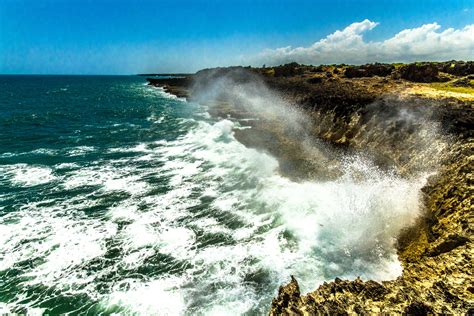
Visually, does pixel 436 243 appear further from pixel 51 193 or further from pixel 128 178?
pixel 51 193

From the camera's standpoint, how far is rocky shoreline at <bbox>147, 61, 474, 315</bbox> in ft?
30.5

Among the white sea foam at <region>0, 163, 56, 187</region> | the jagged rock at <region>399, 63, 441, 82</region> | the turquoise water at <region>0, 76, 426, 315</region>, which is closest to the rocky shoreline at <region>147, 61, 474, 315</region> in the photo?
the jagged rock at <region>399, 63, 441, 82</region>

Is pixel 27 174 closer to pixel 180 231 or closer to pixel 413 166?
pixel 180 231

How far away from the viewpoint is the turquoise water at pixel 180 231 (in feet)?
46.2

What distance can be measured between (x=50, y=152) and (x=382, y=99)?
45.3 meters

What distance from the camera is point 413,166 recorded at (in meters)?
23.6

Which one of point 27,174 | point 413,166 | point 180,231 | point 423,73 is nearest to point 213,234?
point 180,231

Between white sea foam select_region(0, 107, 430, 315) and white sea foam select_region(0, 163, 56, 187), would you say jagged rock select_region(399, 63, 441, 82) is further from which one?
white sea foam select_region(0, 163, 56, 187)

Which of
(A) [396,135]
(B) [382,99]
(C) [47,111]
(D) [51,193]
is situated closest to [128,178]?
(D) [51,193]

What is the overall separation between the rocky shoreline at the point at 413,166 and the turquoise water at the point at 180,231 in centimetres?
205

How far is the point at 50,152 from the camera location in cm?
3650

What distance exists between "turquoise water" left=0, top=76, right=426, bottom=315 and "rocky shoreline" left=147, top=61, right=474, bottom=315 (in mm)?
2054

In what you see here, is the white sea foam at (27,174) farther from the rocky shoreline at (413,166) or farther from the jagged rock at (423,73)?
the jagged rock at (423,73)

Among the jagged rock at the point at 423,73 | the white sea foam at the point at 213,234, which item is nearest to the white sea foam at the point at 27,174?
the white sea foam at the point at 213,234
